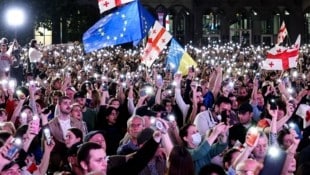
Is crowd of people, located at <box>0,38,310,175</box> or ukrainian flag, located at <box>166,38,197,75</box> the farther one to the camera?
ukrainian flag, located at <box>166,38,197,75</box>

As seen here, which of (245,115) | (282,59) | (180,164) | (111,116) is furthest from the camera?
(282,59)

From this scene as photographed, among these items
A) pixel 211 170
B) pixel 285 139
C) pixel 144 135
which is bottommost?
pixel 211 170

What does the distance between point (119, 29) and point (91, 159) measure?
6.56m

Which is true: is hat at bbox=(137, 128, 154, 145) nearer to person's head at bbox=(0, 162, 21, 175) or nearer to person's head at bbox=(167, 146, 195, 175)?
person's head at bbox=(167, 146, 195, 175)

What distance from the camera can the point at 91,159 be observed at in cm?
548

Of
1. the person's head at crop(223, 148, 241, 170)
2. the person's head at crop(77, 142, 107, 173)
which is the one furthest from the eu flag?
the person's head at crop(77, 142, 107, 173)

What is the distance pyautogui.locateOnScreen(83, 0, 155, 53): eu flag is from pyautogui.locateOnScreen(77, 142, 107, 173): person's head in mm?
6090

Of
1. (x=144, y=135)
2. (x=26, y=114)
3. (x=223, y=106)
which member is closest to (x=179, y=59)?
(x=223, y=106)

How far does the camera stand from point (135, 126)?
7461mm

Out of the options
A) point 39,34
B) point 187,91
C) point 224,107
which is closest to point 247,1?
point 39,34

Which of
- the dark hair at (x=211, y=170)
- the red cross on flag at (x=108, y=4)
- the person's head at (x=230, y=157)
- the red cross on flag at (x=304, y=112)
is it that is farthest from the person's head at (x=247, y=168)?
the red cross on flag at (x=108, y=4)

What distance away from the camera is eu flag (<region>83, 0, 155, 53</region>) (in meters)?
11.6

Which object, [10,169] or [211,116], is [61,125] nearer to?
[211,116]

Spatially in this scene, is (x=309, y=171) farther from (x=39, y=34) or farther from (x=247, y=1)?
(x=247, y=1)
